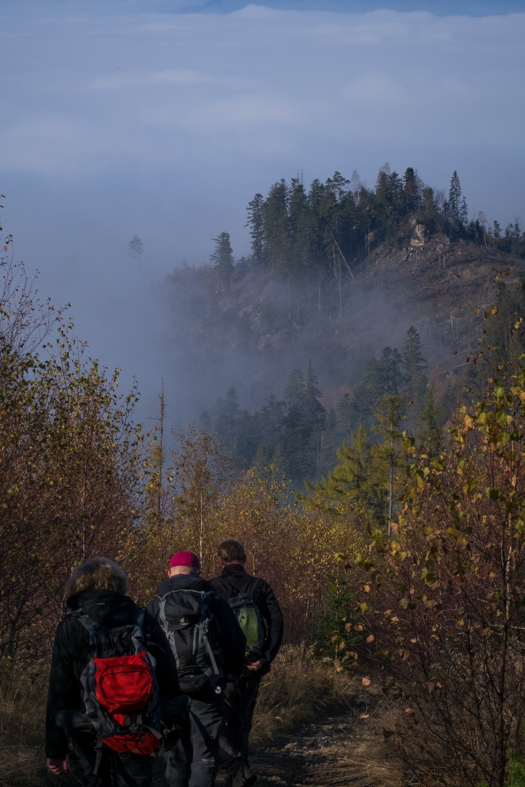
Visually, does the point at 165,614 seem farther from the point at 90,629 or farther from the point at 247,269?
the point at 247,269

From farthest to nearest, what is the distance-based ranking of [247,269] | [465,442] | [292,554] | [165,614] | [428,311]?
1. [247,269]
2. [428,311]
3. [292,554]
4. [465,442]
5. [165,614]

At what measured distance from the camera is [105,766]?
10.7 feet

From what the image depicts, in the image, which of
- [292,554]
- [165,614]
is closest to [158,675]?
[165,614]

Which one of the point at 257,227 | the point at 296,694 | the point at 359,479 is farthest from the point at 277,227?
the point at 296,694

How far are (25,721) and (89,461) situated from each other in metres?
2.98

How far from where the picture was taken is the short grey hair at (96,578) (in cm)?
334

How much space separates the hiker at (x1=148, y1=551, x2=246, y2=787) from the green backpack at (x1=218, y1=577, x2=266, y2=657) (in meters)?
1.03

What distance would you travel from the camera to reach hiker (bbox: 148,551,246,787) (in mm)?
4711

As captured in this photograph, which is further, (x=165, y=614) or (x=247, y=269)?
(x=247, y=269)

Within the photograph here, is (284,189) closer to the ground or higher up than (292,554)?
higher up

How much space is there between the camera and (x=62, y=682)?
327 cm

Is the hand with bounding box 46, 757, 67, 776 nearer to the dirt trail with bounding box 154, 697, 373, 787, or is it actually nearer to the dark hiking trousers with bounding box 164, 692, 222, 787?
the dark hiking trousers with bounding box 164, 692, 222, 787

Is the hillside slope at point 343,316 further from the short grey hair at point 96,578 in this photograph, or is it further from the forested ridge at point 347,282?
the short grey hair at point 96,578

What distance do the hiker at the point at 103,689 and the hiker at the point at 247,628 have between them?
2.76m
